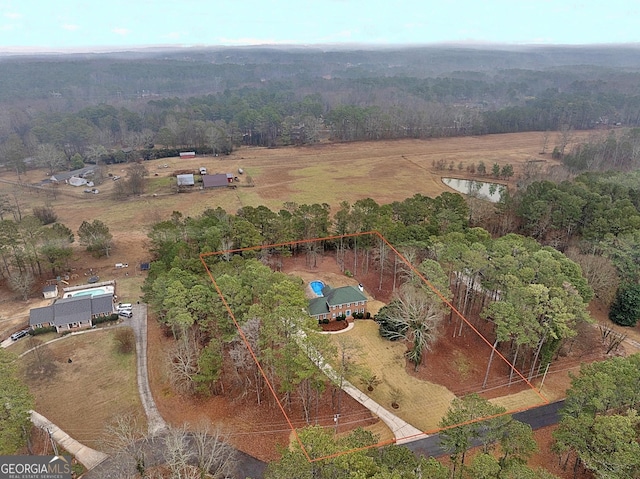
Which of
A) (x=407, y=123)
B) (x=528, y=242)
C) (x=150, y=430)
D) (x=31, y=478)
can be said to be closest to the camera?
(x=31, y=478)

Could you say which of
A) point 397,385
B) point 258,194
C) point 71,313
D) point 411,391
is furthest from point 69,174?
point 411,391

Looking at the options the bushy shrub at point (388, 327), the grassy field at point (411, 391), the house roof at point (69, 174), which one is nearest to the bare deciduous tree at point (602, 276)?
the grassy field at point (411, 391)

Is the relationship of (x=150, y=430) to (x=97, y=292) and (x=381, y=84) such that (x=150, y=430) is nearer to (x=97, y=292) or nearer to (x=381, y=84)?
(x=97, y=292)

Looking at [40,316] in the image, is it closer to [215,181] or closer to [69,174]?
[215,181]

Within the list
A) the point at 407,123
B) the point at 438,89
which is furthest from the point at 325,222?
the point at 438,89

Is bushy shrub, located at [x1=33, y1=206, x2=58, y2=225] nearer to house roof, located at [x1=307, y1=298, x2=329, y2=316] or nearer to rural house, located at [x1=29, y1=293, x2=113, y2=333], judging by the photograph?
rural house, located at [x1=29, y1=293, x2=113, y2=333]

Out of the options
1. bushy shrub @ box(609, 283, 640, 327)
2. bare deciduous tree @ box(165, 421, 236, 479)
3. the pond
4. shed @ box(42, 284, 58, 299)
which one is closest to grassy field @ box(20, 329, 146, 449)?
bare deciduous tree @ box(165, 421, 236, 479)
